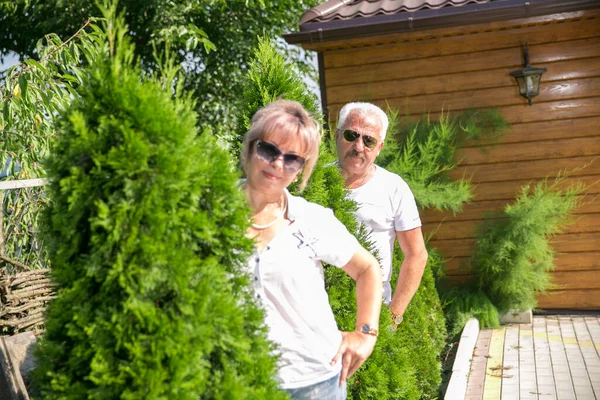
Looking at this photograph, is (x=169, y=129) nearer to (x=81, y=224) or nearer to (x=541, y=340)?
(x=81, y=224)

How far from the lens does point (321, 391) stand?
2.44m

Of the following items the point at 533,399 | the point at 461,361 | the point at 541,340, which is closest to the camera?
the point at 533,399

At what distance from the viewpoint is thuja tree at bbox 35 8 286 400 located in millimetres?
1860

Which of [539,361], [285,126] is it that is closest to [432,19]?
[539,361]

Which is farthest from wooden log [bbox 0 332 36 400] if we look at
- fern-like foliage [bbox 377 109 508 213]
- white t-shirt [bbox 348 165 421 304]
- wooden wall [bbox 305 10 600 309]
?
wooden wall [bbox 305 10 600 309]

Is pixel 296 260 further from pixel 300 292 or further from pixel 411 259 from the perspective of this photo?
pixel 411 259

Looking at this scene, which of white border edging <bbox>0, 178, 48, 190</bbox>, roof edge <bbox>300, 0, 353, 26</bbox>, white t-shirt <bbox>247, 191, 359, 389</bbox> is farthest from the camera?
roof edge <bbox>300, 0, 353, 26</bbox>

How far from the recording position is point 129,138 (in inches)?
73.2

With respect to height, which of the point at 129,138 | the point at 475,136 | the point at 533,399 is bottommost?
the point at 533,399

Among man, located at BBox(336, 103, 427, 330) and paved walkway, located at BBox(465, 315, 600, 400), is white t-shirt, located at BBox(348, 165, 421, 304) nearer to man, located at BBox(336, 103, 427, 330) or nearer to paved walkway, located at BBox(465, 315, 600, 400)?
man, located at BBox(336, 103, 427, 330)

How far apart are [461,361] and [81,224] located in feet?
16.3

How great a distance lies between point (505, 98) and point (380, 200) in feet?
16.8

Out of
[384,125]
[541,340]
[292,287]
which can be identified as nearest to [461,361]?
[541,340]

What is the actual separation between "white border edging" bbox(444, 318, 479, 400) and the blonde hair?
10.7 feet
